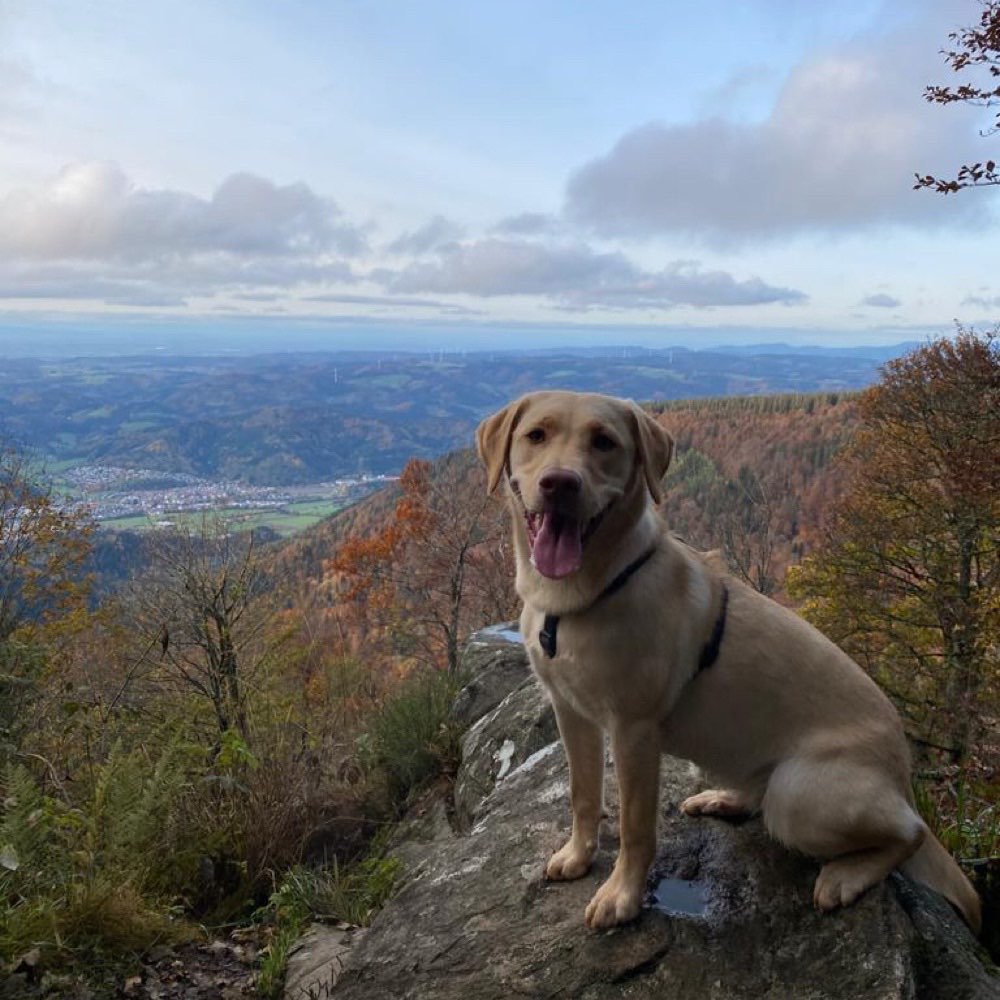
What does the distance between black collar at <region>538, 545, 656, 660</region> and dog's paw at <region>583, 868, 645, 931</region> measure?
89 cm

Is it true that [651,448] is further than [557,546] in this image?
Yes

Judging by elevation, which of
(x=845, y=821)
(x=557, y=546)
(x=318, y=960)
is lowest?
(x=318, y=960)

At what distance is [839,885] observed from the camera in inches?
105

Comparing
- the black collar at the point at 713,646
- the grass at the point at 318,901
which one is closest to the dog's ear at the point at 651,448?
the black collar at the point at 713,646

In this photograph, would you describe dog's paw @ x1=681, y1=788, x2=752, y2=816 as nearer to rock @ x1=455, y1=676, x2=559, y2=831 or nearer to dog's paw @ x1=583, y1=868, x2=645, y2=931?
dog's paw @ x1=583, y1=868, x2=645, y2=931

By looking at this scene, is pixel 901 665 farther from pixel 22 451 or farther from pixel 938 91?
pixel 22 451

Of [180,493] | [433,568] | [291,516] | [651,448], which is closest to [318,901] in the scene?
[651,448]

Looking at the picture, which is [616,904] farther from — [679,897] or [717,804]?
[717,804]

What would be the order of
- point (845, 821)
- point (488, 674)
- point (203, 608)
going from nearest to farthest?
1. point (845, 821)
2. point (488, 674)
3. point (203, 608)

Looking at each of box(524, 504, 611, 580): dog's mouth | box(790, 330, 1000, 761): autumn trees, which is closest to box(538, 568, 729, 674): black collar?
box(524, 504, 611, 580): dog's mouth

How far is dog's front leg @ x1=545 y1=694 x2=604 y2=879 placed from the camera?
3205 mm

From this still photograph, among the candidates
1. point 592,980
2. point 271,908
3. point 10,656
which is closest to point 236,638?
point 10,656

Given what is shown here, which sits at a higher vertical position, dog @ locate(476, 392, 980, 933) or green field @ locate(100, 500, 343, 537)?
dog @ locate(476, 392, 980, 933)

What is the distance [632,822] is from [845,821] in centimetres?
73
